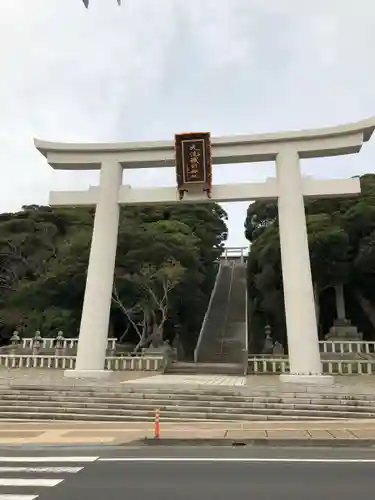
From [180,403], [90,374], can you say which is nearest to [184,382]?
[180,403]

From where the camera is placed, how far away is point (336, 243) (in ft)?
78.3

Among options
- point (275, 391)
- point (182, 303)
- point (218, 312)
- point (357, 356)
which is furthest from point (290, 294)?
point (218, 312)

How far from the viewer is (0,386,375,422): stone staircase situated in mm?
11328

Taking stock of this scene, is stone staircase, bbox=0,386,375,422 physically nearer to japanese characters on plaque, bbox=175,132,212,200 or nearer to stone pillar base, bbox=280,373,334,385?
stone pillar base, bbox=280,373,334,385

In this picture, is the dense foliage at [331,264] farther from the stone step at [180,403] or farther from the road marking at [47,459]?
the road marking at [47,459]

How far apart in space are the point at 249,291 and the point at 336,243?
13.5m

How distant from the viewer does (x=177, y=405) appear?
470 inches
